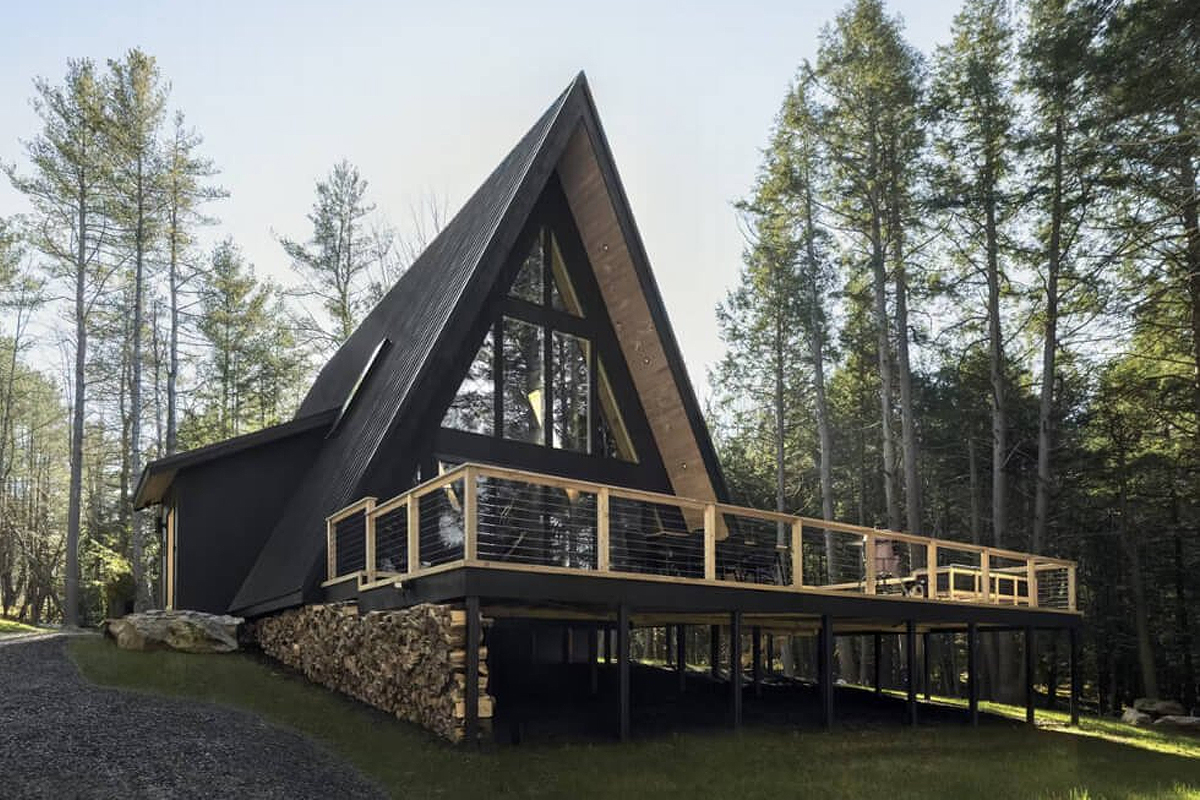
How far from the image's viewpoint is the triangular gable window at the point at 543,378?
41.5ft

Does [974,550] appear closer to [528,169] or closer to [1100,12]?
[1100,12]

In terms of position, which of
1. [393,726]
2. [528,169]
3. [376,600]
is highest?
[528,169]

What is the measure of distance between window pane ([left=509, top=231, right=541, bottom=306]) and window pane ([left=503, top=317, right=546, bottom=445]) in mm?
445

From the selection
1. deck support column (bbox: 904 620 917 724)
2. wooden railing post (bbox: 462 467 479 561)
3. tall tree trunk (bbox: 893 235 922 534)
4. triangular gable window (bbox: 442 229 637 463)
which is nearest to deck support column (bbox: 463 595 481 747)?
wooden railing post (bbox: 462 467 479 561)

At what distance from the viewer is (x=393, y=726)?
8367 mm

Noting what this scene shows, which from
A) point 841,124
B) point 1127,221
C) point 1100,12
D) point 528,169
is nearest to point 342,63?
point 528,169

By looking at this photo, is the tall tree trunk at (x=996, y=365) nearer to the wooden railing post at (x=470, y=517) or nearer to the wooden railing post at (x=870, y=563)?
the wooden railing post at (x=870, y=563)

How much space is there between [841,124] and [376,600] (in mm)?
15656

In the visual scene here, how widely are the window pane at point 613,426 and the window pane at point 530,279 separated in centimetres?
153

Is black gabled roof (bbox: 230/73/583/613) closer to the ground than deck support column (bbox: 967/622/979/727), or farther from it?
farther from it

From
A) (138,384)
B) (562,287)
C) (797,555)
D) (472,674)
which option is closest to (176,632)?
(472,674)

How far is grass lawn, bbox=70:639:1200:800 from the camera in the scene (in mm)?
6941

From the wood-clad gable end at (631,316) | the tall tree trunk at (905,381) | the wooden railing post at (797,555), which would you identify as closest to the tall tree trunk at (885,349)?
the tall tree trunk at (905,381)

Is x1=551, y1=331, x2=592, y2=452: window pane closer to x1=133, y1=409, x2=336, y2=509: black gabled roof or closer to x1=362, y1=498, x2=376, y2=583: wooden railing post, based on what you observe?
x1=133, y1=409, x2=336, y2=509: black gabled roof
